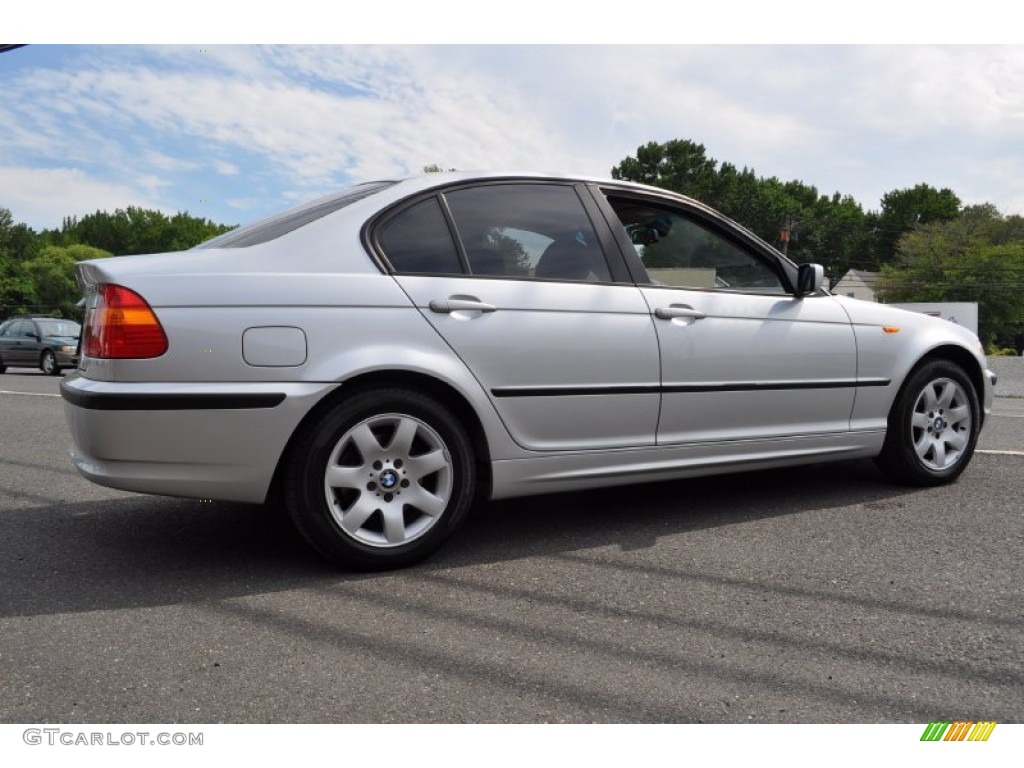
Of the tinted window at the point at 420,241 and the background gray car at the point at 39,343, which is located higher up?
the tinted window at the point at 420,241

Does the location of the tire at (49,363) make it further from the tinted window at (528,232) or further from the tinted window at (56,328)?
the tinted window at (528,232)

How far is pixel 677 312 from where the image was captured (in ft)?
12.7

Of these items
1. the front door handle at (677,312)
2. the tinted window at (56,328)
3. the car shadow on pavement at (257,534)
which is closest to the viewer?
the car shadow on pavement at (257,534)

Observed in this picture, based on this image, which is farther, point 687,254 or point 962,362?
point 962,362

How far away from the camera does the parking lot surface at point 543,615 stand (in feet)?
7.27

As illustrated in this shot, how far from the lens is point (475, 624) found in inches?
109

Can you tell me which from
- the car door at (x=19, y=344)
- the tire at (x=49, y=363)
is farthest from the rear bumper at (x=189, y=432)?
the car door at (x=19, y=344)

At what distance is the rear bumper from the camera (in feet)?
9.76

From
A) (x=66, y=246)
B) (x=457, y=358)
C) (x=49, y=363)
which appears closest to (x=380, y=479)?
(x=457, y=358)

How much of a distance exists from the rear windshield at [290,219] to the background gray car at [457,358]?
3 cm

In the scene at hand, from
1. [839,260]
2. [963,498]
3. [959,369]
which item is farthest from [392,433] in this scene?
[839,260]

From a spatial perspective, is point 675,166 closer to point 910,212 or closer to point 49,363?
point 910,212

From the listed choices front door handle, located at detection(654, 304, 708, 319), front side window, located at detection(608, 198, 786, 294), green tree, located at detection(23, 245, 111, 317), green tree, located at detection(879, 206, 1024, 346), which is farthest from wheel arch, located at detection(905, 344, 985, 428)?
green tree, located at detection(23, 245, 111, 317)
